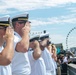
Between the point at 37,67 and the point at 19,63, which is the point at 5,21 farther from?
the point at 37,67

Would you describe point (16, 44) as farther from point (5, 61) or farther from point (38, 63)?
point (38, 63)

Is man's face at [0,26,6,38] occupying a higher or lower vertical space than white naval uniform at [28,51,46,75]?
higher

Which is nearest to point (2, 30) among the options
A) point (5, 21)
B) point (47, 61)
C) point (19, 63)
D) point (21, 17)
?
point (5, 21)

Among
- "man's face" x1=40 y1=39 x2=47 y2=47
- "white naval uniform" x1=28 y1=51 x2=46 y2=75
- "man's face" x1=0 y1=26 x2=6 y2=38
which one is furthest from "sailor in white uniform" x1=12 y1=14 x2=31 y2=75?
"man's face" x1=40 y1=39 x2=47 y2=47

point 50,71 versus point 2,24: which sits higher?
point 2,24

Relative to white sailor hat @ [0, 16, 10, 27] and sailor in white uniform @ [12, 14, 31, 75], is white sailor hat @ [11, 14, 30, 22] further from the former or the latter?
white sailor hat @ [0, 16, 10, 27]

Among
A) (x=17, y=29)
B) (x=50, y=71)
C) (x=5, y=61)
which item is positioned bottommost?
(x=50, y=71)

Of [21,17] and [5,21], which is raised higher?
[21,17]

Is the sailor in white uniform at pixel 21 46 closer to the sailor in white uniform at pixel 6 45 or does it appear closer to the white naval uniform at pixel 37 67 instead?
the sailor in white uniform at pixel 6 45

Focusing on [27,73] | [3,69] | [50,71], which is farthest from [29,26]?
[50,71]

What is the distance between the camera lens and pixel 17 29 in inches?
249

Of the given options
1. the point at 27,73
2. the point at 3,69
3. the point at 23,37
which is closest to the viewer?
the point at 3,69

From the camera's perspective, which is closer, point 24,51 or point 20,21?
point 24,51

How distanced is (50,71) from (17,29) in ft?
10.1
